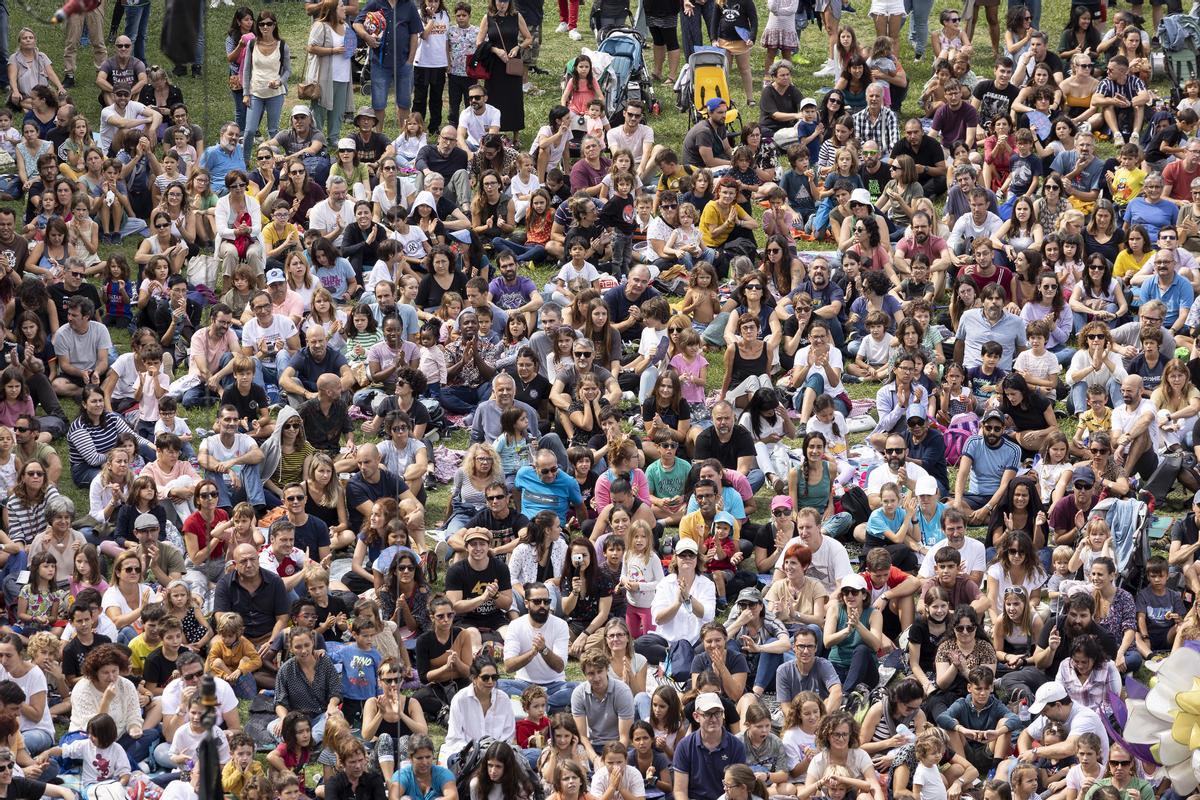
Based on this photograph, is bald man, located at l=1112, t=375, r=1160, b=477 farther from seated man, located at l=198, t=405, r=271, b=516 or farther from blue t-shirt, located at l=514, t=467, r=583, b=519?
seated man, located at l=198, t=405, r=271, b=516

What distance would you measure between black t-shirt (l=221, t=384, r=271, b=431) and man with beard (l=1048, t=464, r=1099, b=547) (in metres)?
6.47

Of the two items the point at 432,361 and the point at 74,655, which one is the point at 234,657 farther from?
the point at 432,361

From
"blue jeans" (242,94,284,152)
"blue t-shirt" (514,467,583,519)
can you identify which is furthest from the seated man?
"blue jeans" (242,94,284,152)

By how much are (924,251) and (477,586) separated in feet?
22.6

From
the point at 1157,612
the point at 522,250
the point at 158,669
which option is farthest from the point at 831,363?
the point at 158,669

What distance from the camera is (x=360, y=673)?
12352 mm

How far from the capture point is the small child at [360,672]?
1235 cm

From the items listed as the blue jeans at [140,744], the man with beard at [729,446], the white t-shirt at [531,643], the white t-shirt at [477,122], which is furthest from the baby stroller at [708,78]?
the blue jeans at [140,744]

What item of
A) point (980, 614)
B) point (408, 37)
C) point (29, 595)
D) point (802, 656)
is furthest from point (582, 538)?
point (408, 37)

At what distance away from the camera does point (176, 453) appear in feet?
47.3

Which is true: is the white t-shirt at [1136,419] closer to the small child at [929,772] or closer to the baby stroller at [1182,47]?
the small child at [929,772]

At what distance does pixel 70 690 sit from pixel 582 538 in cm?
359

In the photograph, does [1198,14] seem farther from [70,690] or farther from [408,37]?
[70,690]

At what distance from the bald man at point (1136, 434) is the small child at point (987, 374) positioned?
1108 millimetres
